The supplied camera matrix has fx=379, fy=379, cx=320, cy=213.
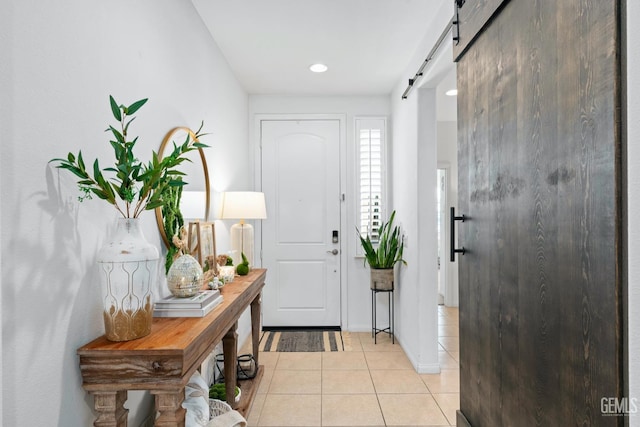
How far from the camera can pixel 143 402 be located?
1688 mm

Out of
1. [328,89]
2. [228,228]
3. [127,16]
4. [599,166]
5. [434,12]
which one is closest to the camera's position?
[599,166]

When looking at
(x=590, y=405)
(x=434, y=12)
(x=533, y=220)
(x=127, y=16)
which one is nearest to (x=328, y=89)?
(x=434, y=12)

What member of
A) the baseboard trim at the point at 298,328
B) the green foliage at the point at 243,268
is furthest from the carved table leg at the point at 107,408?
the baseboard trim at the point at 298,328

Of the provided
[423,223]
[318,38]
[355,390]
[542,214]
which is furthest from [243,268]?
[542,214]

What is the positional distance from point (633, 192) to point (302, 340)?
3590 millimetres

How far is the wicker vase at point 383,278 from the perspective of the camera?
3865 mm

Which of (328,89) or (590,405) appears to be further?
(328,89)

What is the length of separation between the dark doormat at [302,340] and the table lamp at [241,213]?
3.93ft

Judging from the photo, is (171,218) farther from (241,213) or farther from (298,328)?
(298,328)

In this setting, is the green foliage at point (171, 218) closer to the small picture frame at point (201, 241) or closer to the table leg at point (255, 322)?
the small picture frame at point (201, 241)

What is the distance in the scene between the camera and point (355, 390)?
2869 mm

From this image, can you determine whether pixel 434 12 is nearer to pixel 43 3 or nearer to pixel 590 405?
pixel 43 3

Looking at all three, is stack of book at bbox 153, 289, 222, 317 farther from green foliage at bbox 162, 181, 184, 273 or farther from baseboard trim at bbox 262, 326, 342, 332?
baseboard trim at bbox 262, 326, 342, 332

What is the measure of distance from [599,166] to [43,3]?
1570 mm
